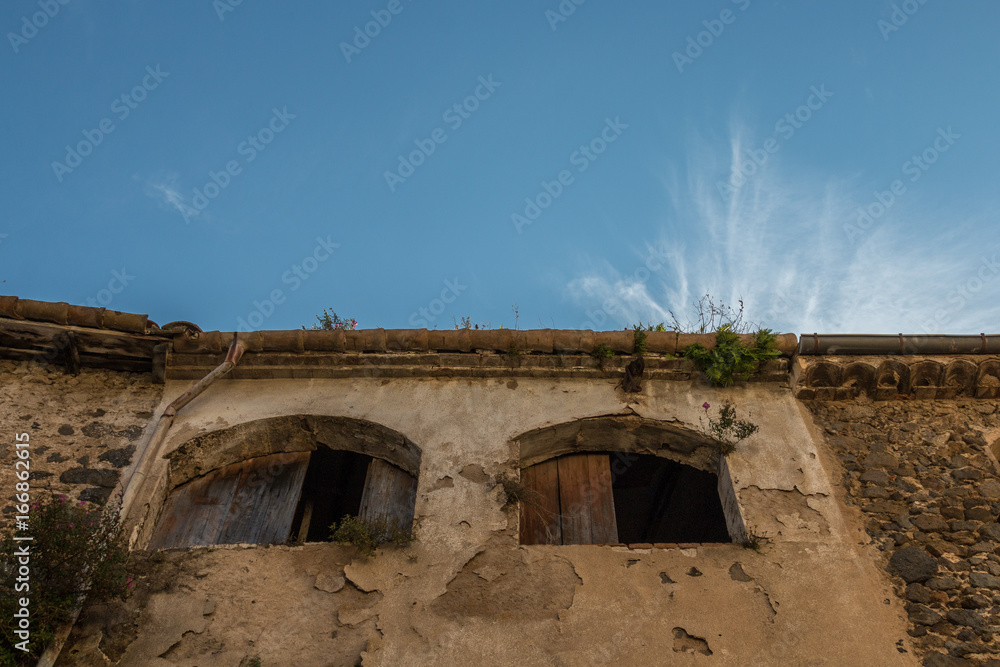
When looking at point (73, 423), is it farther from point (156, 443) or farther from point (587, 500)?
point (587, 500)

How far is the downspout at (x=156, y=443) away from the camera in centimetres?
431

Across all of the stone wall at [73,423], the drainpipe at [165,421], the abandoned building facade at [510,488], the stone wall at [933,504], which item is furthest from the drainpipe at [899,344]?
the stone wall at [73,423]

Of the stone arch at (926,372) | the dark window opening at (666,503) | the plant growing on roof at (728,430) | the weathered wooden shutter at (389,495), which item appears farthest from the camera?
the dark window opening at (666,503)

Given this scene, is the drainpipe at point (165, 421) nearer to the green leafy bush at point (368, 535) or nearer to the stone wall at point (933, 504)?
the green leafy bush at point (368, 535)

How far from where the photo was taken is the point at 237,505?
18.8 ft

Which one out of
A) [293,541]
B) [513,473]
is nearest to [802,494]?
[513,473]

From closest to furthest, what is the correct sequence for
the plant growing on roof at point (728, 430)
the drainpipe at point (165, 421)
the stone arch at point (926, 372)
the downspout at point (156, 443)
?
1. the downspout at point (156, 443)
2. the drainpipe at point (165, 421)
3. the plant growing on roof at point (728, 430)
4. the stone arch at point (926, 372)

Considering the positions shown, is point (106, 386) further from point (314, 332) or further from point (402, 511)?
point (402, 511)

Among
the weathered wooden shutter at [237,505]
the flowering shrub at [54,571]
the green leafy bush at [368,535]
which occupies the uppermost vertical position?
the weathered wooden shutter at [237,505]

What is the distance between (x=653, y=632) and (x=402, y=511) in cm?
215

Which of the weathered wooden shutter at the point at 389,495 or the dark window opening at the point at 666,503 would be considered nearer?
the weathered wooden shutter at the point at 389,495

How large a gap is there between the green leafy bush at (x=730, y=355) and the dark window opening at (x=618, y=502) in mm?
904

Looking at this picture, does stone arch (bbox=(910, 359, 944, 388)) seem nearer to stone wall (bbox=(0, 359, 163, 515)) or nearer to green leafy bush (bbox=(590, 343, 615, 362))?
green leafy bush (bbox=(590, 343, 615, 362))

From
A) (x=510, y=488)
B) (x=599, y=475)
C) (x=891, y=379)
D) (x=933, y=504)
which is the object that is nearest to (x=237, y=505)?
(x=510, y=488)
